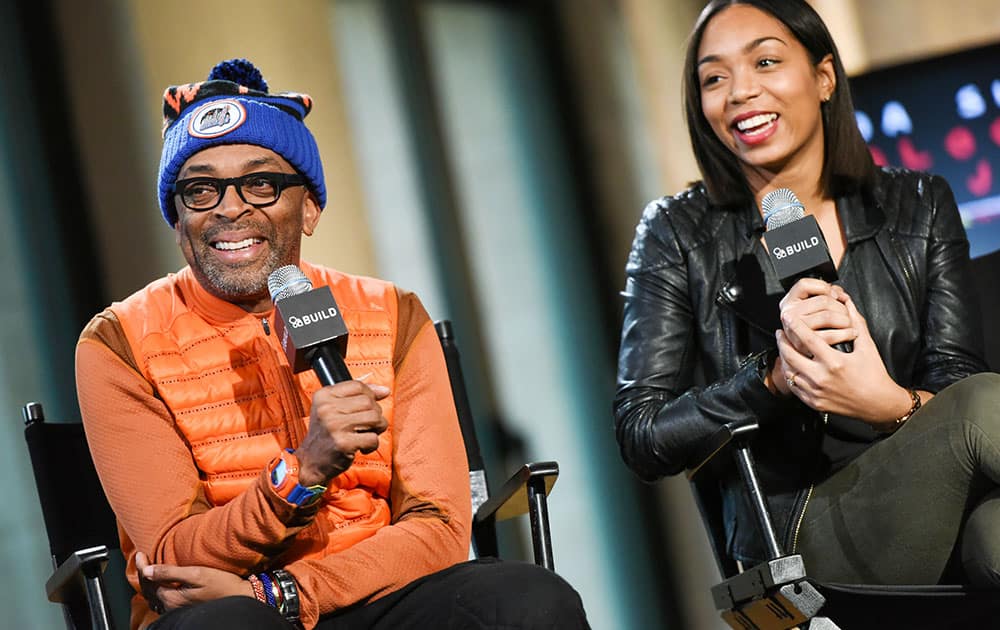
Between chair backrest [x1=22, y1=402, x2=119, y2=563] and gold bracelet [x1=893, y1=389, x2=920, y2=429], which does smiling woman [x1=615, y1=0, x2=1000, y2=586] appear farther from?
chair backrest [x1=22, y1=402, x2=119, y2=563]

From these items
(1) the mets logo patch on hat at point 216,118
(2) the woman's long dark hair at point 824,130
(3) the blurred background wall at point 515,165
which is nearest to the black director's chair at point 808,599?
(2) the woman's long dark hair at point 824,130

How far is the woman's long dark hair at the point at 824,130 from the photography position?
2447mm

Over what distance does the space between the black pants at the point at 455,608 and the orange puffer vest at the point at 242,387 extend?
0.16 metres

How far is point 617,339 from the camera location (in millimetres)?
4789

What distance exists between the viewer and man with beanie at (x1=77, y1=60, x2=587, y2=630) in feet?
6.17

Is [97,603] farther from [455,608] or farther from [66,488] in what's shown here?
[455,608]

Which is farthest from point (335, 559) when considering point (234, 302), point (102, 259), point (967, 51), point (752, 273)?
point (967, 51)

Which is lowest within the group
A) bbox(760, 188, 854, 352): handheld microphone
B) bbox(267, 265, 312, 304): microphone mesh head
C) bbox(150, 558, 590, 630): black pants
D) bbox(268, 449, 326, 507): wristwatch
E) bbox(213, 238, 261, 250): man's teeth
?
bbox(150, 558, 590, 630): black pants

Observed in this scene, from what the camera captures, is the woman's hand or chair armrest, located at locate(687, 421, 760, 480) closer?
the woman's hand

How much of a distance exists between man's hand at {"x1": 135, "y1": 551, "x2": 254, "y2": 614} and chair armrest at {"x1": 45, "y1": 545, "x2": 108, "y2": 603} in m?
0.07

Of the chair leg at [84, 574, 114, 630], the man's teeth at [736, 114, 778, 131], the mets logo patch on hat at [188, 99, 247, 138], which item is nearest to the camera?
the chair leg at [84, 574, 114, 630]

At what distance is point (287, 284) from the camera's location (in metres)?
1.82

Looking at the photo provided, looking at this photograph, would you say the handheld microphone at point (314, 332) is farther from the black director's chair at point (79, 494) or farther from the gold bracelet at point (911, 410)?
the gold bracelet at point (911, 410)

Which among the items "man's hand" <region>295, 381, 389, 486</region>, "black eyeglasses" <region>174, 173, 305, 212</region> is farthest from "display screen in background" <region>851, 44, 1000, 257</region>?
"man's hand" <region>295, 381, 389, 486</region>
